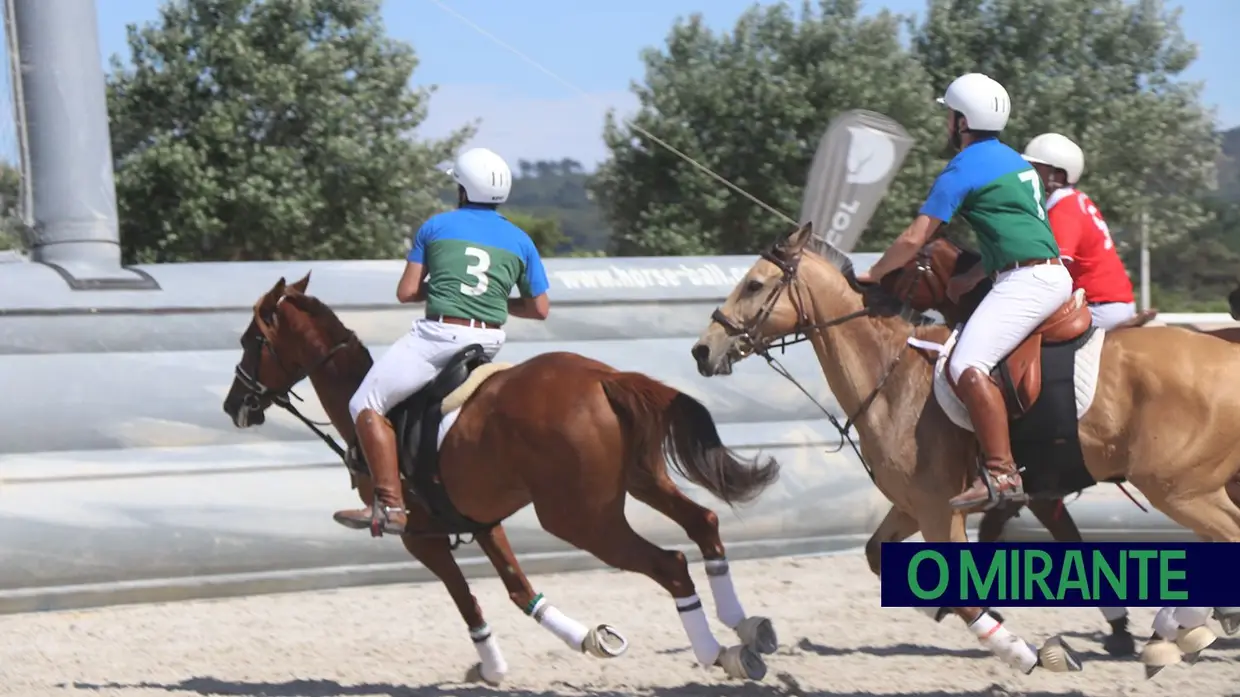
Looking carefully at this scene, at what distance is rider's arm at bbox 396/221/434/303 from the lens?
6559 millimetres

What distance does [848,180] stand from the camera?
12562 millimetres

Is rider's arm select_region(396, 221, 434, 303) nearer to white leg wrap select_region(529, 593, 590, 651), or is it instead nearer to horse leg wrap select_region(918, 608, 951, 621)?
white leg wrap select_region(529, 593, 590, 651)

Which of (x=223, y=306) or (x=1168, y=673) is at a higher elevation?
(x=223, y=306)

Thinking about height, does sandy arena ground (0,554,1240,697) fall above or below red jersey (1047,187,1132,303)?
below

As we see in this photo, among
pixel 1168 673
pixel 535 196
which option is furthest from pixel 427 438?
pixel 535 196

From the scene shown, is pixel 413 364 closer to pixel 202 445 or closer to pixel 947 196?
pixel 947 196

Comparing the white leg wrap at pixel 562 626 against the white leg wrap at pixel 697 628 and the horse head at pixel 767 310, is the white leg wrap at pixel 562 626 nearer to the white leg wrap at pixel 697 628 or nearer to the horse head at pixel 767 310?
the white leg wrap at pixel 697 628

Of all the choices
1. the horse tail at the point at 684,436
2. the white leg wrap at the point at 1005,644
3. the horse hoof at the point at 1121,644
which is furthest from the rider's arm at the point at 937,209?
the horse hoof at the point at 1121,644

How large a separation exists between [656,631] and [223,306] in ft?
10.6

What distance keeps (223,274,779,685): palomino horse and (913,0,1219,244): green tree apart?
82.5 feet

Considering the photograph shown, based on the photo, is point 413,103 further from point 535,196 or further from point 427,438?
point 535,196

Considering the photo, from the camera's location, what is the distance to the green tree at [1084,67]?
30406mm

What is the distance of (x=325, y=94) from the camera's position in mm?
25906

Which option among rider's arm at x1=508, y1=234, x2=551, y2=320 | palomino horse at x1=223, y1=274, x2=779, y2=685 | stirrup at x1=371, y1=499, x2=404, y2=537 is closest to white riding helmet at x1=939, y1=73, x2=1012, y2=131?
palomino horse at x1=223, y1=274, x2=779, y2=685
